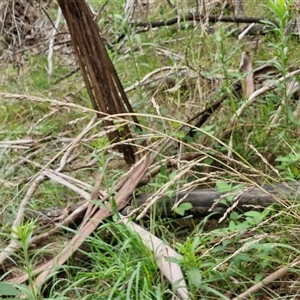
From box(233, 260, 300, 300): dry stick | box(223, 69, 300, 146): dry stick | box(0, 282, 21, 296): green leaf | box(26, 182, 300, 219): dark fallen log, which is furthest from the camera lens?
box(223, 69, 300, 146): dry stick

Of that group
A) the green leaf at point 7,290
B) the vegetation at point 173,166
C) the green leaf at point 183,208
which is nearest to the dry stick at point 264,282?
the vegetation at point 173,166

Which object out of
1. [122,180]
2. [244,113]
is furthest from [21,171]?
[244,113]

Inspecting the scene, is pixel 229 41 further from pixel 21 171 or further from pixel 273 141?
pixel 21 171

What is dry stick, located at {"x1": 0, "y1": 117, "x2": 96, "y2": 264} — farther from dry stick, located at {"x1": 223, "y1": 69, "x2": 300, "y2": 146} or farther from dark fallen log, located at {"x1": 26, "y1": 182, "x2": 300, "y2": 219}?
dry stick, located at {"x1": 223, "y1": 69, "x2": 300, "y2": 146}

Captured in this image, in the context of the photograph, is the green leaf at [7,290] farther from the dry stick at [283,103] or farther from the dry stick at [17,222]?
the dry stick at [283,103]

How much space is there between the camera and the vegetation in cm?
171

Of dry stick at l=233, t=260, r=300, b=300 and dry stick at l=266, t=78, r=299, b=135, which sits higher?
dry stick at l=266, t=78, r=299, b=135

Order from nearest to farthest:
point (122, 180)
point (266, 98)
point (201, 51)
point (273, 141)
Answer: point (122, 180) → point (273, 141) → point (266, 98) → point (201, 51)

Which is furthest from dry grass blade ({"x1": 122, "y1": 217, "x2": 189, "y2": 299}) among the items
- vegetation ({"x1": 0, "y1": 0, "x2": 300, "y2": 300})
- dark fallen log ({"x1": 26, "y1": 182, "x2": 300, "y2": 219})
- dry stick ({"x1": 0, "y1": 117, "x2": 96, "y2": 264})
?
dry stick ({"x1": 0, "y1": 117, "x2": 96, "y2": 264})

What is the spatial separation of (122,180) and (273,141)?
676 millimetres

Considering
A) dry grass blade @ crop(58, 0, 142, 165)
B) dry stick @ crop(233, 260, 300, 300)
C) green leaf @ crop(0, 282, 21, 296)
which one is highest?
dry grass blade @ crop(58, 0, 142, 165)

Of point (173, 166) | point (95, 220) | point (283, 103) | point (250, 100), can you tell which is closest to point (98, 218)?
point (95, 220)

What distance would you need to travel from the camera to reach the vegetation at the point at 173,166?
171 centimetres

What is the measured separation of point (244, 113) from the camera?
2.57 metres
